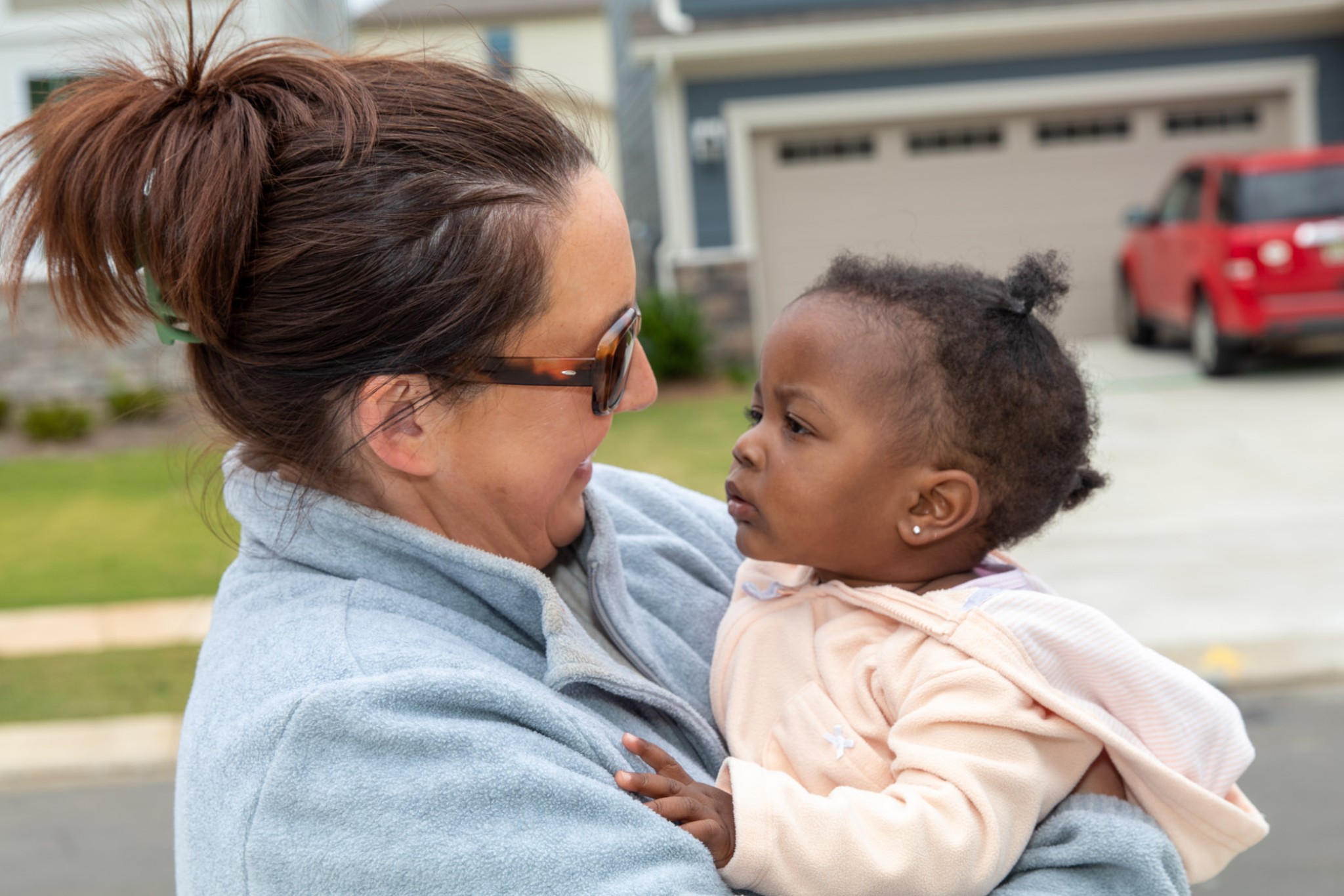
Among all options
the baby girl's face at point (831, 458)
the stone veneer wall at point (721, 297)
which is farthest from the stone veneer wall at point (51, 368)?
the baby girl's face at point (831, 458)

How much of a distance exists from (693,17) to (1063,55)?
3.56 metres

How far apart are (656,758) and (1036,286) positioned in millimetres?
904

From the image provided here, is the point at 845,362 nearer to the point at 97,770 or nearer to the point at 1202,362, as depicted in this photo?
the point at 97,770

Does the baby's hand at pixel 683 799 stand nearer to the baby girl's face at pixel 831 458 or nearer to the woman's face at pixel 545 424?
the woman's face at pixel 545 424

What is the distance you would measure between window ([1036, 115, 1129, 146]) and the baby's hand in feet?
42.6

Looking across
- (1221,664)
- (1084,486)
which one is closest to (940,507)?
(1084,486)

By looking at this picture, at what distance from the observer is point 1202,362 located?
38.1 feet

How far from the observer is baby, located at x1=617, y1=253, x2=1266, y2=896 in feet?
5.21

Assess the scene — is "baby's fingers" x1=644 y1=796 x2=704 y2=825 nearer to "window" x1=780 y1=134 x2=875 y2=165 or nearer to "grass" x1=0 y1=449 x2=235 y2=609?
"grass" x1=0 y1=449 x2=235 y2=609

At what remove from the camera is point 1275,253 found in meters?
10.3

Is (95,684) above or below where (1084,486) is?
below

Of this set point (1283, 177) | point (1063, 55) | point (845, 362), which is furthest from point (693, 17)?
point (845, 362)

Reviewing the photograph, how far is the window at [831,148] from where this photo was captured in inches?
534

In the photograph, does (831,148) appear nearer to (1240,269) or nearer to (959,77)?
(959,77)
